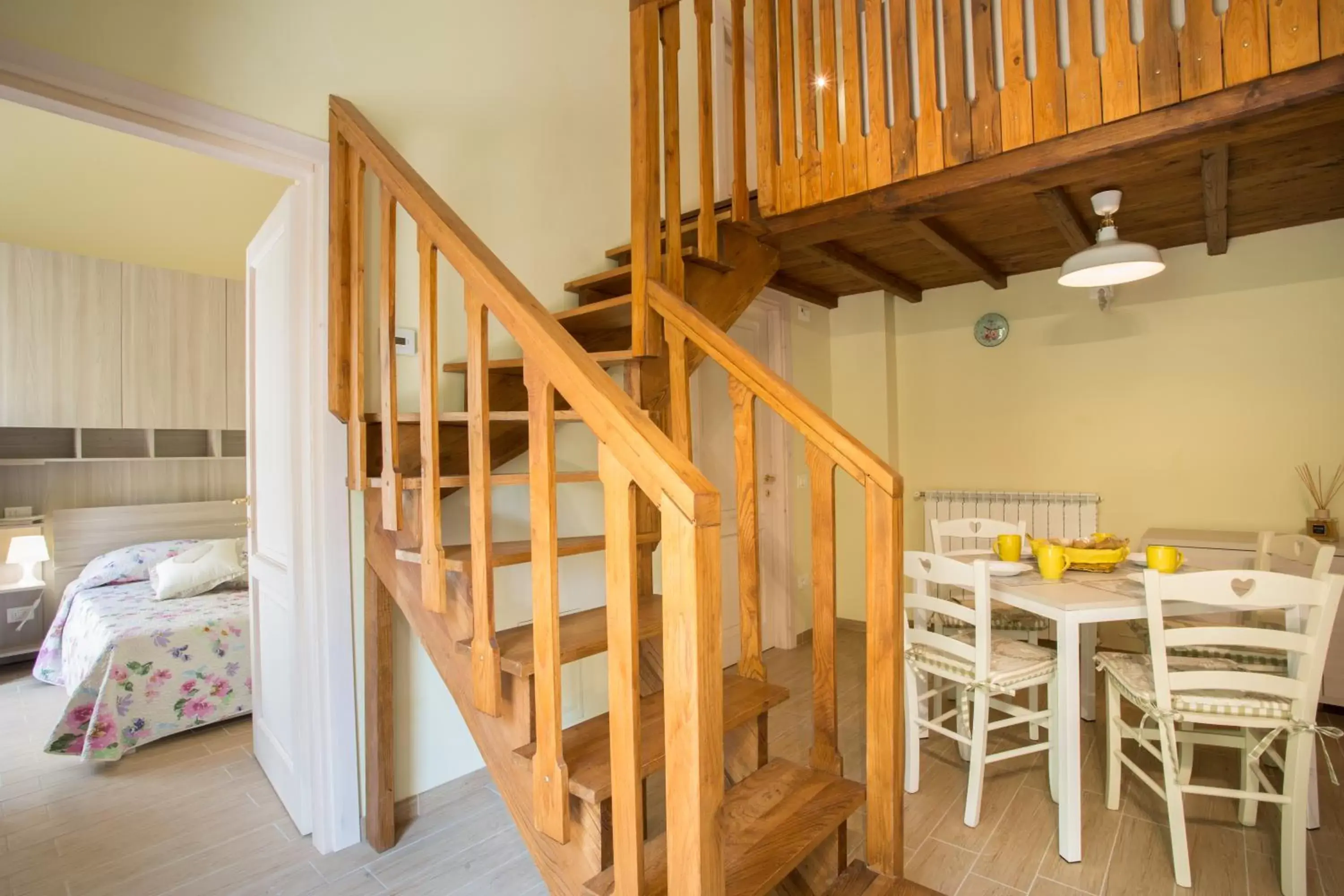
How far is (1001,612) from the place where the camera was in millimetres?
2707

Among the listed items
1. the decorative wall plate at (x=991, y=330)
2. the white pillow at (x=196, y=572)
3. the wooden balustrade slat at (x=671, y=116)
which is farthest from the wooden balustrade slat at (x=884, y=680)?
the white pillow at (x=196, y=572)

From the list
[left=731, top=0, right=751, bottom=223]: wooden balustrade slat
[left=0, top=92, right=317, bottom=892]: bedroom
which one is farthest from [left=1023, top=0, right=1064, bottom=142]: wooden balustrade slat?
[left=0, top=92, right=317, bottom=892]: bedroom

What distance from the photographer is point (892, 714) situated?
4.78 ft

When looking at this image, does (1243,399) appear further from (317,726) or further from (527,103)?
(317,726)

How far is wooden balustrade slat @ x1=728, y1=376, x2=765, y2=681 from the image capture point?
169cm

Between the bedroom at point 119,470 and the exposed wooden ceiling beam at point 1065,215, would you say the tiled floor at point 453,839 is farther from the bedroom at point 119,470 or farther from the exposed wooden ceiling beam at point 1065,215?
the exposed wooden ceiling beam at point 1065,215

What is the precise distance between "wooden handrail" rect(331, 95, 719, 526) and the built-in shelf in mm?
2766

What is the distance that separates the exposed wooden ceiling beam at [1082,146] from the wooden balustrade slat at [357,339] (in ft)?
5.07

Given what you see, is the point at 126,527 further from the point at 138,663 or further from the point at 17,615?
the point at 138,663

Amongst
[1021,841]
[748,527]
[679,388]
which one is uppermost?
[679,388]

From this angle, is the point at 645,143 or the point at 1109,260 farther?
the point at 1109,260

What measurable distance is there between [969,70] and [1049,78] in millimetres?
275

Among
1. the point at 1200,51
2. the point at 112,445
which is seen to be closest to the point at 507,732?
the point at 1200,51

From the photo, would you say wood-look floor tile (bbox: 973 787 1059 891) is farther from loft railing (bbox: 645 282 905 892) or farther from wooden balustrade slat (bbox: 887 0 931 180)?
wooden balustrade slat (bbox: 887 0 931 180)
